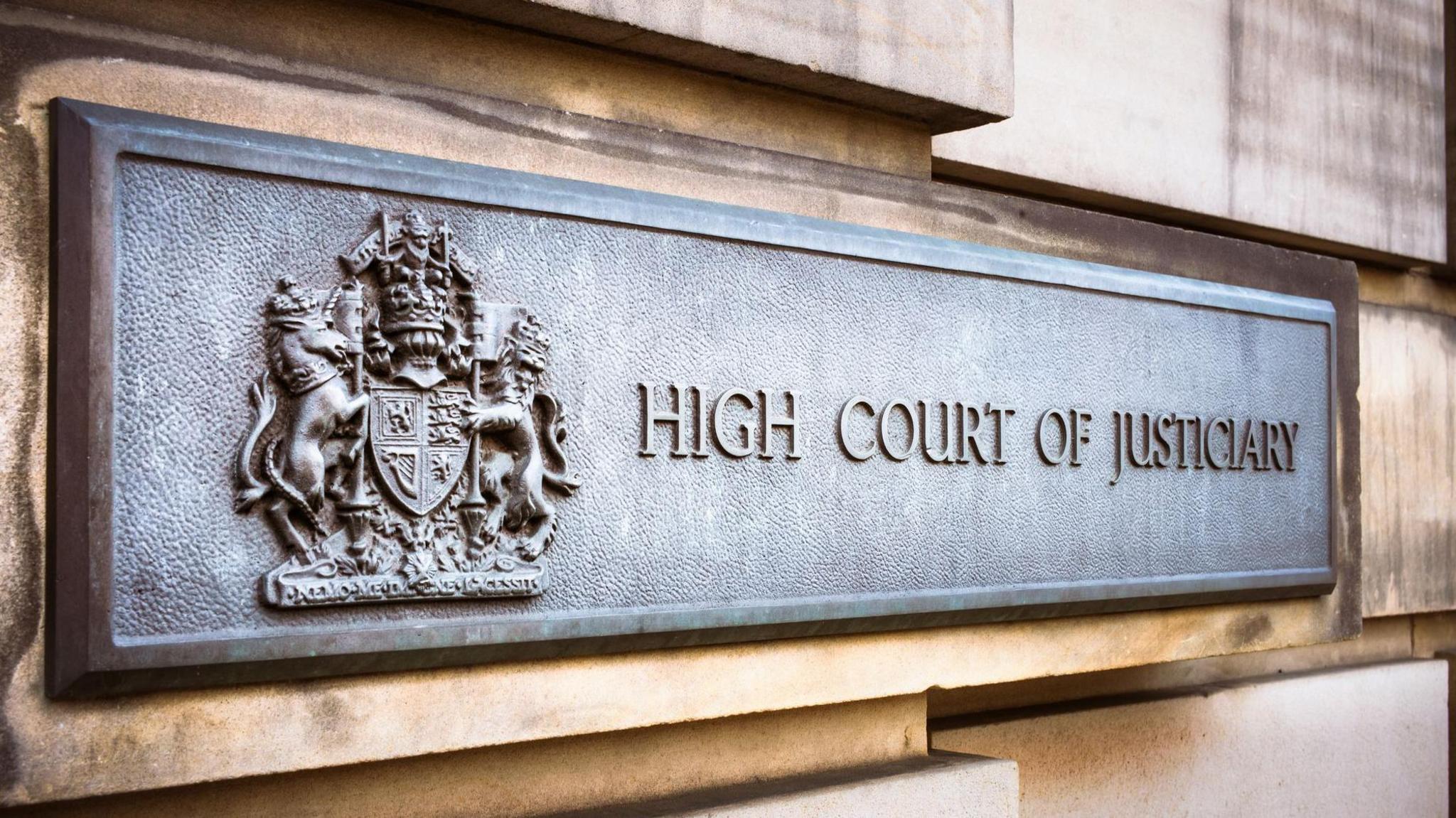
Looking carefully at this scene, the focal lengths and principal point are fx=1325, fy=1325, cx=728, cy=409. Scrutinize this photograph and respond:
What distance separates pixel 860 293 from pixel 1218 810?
2.61 metres

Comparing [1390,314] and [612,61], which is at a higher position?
[612,61]

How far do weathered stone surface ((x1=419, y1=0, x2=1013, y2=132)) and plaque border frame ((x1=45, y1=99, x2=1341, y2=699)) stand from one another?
38 cm

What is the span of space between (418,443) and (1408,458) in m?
4.49

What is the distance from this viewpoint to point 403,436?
2639 millimetres

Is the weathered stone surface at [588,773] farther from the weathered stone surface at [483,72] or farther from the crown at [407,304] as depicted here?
the weathered stone surface at [483,72]

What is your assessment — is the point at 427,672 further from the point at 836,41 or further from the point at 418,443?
the point at 836,41

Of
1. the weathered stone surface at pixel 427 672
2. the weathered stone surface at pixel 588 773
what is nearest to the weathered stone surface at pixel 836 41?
the weathered stone surface at pixel 427 672

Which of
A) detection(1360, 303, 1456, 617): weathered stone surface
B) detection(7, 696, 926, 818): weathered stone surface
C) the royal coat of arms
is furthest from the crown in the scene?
detection(1360, 303, 1456, 617): weathered stone surface

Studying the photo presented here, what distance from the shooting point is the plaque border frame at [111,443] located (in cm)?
226

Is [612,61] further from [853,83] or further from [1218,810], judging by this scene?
[1218,810]

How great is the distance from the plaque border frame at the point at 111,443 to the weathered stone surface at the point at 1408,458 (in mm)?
2469

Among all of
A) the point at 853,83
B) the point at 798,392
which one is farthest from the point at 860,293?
the point at 853,83

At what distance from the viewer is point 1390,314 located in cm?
551

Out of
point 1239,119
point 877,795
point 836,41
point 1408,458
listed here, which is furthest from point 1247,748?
point 836,41
